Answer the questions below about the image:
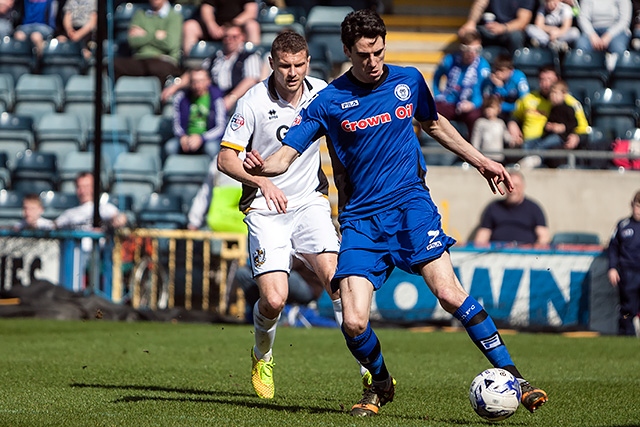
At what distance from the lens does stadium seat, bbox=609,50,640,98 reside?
17.7 meters

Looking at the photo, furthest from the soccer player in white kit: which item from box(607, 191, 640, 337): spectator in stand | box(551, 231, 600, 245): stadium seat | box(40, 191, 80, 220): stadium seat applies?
box(40, 191, 80, 220): stadium seat

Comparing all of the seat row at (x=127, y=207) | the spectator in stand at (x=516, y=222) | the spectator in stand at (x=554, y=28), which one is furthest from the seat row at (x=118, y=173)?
the spectator in stand at (x=554, y=28)

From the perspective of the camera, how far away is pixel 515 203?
49.0 feet

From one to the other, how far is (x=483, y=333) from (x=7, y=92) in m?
14.7

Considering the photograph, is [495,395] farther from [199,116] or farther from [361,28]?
[199,116]

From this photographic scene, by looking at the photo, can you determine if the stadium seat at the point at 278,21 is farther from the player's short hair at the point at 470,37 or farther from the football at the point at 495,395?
the football at the point at 495,395

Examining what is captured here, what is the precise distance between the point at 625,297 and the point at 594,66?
5.21m

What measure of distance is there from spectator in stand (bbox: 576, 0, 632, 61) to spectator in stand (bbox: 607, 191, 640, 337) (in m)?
4.97

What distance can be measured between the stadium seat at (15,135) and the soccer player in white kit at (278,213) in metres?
11.1

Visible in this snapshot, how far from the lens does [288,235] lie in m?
8.16

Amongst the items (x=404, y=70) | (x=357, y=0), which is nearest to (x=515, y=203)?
(x=357, y=0)

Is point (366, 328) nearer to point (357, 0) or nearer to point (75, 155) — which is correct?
point (75, 155)

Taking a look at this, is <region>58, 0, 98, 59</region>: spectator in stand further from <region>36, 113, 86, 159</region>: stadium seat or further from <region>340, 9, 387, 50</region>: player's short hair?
<region>340, 9, 387, 50</region>: player's short hair

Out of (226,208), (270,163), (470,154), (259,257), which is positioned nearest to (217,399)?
(259,257)
